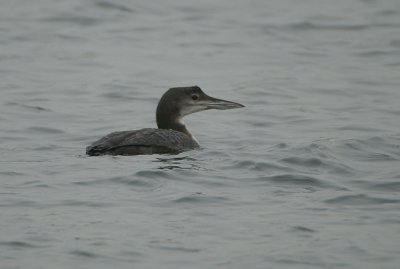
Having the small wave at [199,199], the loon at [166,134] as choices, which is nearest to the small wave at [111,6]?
the loon at [166,134]

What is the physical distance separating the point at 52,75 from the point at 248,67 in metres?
3.23

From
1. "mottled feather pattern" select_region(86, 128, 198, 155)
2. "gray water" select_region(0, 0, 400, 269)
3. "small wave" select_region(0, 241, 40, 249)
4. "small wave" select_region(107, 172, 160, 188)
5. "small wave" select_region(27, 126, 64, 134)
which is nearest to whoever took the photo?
"small wave" select_region(0, 241, 40, 249)

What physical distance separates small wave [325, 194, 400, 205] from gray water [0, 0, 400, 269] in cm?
2

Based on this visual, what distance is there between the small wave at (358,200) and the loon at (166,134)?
8.27 ft

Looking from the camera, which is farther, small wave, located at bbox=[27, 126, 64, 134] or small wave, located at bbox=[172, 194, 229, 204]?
small wave, located at bbox=[27, 126, 64, 134]

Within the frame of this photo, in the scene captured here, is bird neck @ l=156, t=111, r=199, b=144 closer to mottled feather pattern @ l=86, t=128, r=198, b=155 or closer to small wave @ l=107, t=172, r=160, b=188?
mottled feather pattern @ l=86, t=128, r=198, b=155

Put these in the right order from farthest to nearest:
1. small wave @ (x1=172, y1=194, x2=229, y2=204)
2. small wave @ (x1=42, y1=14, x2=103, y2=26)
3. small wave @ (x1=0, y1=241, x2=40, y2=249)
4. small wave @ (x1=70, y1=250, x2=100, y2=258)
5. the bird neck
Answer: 1. small wave @ (x1=42, y1=14, x2=103, y2=26)
2. the bird neck
3. small wave @ (x1=172, y1=194, x2=229, y2=204)
4. small wave @ (x1=0, y1=241, x2=40, y2=249)
5. small wave @ (x1=70, y1=250, x2=100, y2=258)

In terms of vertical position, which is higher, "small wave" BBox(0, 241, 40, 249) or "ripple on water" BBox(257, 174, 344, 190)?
"ripple on water" BBox(257, 174, 344, 190)

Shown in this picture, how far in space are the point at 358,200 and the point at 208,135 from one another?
13.7 feet

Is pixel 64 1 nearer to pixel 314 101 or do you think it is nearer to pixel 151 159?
pixel 314 101

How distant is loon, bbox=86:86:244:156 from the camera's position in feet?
38.2

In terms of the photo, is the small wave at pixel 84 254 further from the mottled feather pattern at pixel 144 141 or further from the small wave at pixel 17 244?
the mottled feather pattern at pixel 144 141

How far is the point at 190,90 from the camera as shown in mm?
12961

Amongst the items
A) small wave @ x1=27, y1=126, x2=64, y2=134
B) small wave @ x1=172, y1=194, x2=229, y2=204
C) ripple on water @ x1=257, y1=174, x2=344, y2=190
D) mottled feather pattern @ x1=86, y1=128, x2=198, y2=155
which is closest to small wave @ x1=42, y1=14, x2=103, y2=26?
small wave @ x1=27, y1=126, x2=64, y2=134
